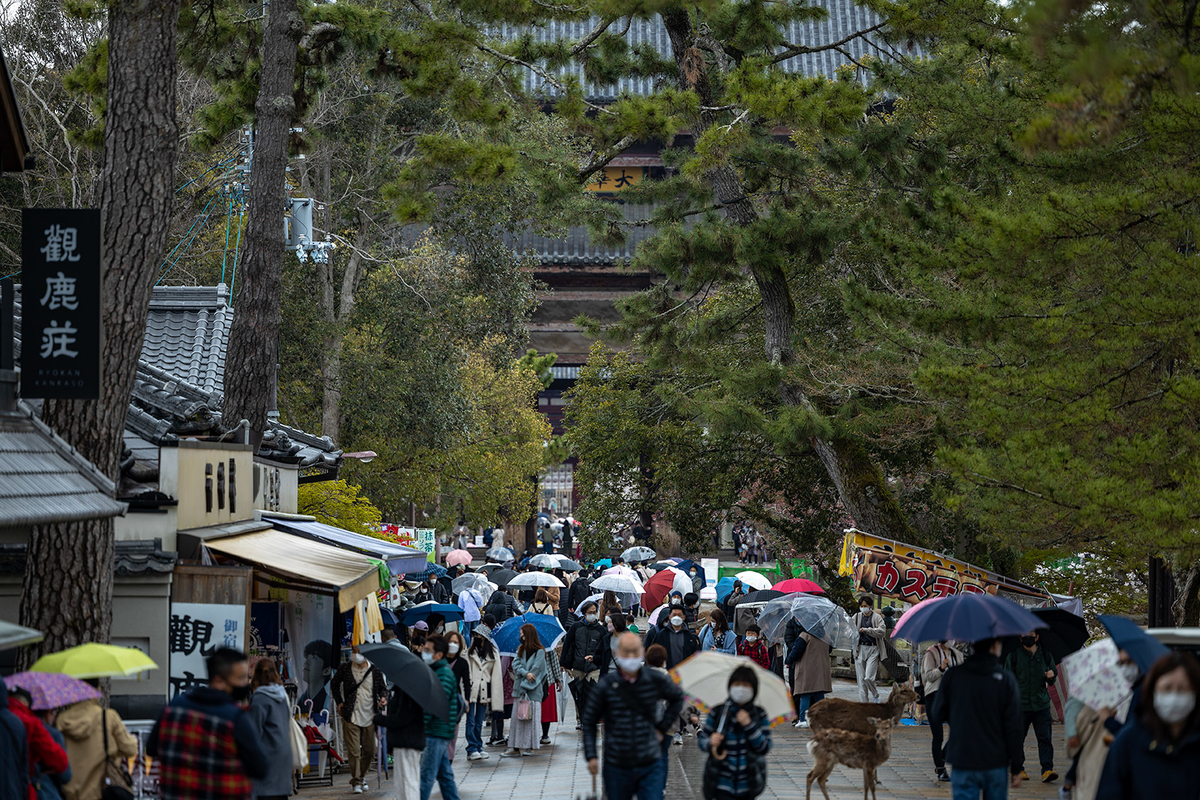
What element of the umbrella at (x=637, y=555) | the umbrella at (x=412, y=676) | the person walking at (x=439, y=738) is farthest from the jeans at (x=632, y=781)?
the umbrella at (x=637, y=555)

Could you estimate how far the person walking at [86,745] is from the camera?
710 cm

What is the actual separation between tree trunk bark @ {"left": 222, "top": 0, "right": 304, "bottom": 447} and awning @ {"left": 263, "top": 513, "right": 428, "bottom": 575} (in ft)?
4.09

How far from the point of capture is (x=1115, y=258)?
1114cm

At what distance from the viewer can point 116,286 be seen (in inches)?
364

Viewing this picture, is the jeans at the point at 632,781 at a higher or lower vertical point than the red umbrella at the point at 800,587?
lower

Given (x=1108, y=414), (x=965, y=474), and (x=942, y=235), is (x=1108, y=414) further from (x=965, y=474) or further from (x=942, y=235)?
(x=942, y=235)

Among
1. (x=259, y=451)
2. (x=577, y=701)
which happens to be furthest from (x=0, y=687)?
(x=577, y=701)

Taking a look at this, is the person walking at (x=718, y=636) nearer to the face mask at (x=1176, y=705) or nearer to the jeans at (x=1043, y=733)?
the jeans at (x=1043, y=733)

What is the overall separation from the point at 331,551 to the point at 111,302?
13.3 ft

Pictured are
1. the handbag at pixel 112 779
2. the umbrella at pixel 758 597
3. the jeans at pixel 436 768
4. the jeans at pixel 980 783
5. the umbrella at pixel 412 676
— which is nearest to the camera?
the handbag at pixel 112 779

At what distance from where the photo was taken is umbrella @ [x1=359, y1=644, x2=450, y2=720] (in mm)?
9375

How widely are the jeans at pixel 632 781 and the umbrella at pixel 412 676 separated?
1.93m

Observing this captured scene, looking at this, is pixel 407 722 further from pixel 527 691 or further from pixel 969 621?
pixel 969 621

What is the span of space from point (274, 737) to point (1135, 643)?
557 centimetres
